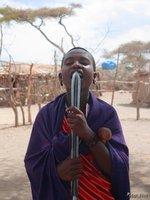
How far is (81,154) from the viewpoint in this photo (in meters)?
1.33

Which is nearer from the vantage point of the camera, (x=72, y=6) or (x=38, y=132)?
(x=38, y=132)

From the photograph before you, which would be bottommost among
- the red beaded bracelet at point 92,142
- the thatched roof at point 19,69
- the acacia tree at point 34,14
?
the red beaded bracelet at point 92,142

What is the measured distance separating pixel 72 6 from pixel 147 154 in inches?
367

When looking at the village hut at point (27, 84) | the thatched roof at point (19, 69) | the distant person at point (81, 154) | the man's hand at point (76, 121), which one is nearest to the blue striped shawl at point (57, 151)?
the distant person at point (81, 154)

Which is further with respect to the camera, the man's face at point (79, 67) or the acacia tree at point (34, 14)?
the acacia tree at point (34, 14)

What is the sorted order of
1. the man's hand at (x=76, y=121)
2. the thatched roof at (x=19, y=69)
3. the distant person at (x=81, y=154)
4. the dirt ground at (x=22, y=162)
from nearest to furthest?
the man's hand at (x=76, y=121) < the distant person at (x=81, y=154) < the dirt ground at (x=22, y=162) < the thatched roof at (x=19, y=69)

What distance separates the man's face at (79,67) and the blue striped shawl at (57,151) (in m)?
0.15

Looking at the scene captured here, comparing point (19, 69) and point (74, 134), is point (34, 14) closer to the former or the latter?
point (19, 69)

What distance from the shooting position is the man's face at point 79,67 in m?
1.32

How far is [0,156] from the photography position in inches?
187

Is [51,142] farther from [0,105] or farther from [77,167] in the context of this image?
[0,105]

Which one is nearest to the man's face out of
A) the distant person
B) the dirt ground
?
the distant person

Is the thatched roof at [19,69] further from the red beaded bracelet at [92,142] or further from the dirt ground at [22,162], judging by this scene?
the red beaded bracelet at [92,142]

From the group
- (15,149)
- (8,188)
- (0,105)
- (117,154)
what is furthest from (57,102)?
(0,105)
